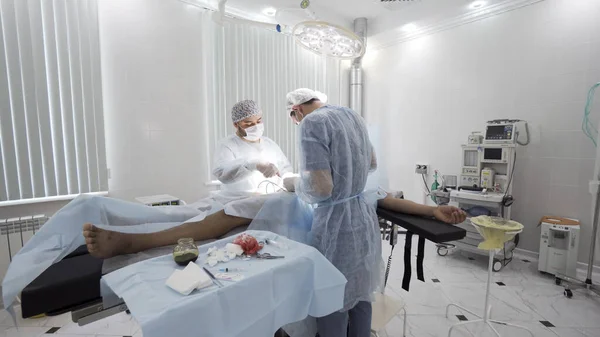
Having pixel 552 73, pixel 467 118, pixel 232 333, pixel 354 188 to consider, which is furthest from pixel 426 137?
pixel 232 333

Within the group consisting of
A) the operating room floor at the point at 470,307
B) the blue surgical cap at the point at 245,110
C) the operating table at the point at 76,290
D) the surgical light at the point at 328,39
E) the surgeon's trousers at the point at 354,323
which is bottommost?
the operating room floor at the point at 470,307

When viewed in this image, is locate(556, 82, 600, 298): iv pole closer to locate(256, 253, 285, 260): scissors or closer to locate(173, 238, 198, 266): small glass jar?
locate(256, 253, 285, 260): scissors

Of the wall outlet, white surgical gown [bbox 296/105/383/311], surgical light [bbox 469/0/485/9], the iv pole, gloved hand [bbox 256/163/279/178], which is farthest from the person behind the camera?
the wall outlet

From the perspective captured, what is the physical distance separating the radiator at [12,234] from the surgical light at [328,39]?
2307mm

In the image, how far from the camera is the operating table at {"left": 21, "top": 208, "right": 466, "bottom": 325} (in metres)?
1.00

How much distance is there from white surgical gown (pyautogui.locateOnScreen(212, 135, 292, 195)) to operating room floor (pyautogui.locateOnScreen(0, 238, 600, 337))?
3.79 feet

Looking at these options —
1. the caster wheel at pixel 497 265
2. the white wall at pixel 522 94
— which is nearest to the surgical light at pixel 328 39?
the white wall at pixel 522 94

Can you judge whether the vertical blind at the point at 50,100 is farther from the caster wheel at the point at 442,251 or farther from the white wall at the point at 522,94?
the white wall at the point at 522,94

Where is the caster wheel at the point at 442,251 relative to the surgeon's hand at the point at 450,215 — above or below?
below

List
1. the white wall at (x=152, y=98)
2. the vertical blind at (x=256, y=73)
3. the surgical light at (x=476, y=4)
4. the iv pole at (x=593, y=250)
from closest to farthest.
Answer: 1. the iv pole at (x=593, y=250)
2. the white wall at (x=152, y=98)
3. the vertical blind at (x=256, y=73)
4. the surgical light at (x=476, y=4)

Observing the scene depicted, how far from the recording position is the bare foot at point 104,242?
1163mm

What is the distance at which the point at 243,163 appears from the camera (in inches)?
75.9

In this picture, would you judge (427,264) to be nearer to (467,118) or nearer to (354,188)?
(467,118)

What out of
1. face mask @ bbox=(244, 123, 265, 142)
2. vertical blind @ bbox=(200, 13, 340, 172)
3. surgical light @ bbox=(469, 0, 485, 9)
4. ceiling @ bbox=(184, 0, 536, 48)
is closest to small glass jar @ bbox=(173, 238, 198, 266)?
face mask @ bbox=(244, 123, 265, 142)
